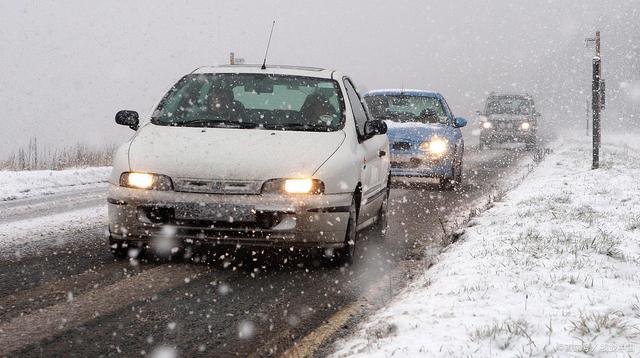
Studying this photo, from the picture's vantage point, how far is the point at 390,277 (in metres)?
6.07

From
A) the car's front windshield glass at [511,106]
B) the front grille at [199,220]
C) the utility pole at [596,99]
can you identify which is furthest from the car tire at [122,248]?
the car's front windshield glass at [511,106]

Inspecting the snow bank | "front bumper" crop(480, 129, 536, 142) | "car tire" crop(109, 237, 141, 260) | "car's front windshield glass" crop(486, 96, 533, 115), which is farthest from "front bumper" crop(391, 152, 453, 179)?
"car's front windshield glass" crop(486, 96, 533, 115)

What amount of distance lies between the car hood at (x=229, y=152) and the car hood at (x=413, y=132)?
7.00m

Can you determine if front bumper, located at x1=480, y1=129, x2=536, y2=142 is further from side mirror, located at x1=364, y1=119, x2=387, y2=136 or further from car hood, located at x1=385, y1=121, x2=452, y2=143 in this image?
side mirror, located at x1=364, y1=119, x2=387, y2=136

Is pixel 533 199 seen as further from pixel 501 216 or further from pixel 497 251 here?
pixel 497 251

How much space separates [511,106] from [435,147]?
17.0m

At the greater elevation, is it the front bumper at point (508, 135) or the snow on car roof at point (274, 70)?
the snow on car roof at point (274, 70)

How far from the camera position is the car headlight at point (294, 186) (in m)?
5.78

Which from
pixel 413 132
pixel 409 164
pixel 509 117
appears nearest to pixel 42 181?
pixel 409 164

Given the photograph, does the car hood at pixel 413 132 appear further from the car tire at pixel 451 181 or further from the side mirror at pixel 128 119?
the side mirror at pixel 128 119

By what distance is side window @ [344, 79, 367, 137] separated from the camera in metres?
7.30

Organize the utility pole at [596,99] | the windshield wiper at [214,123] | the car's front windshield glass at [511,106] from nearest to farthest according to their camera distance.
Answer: the windshield wiper at [214,123] → the utility pole at [596,99] → the car's front windshield glass at [511,106]

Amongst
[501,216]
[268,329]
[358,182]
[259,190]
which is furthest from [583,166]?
[268,329]

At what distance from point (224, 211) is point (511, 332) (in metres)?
2.56
